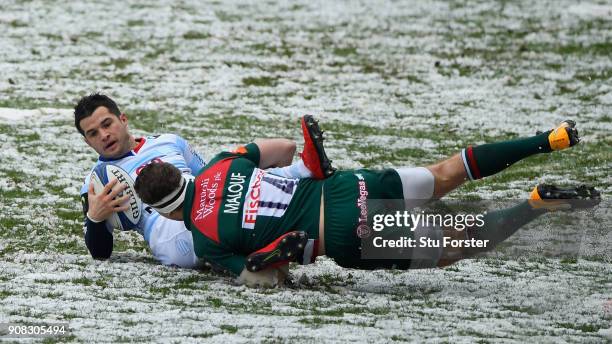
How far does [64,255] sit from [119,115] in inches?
45.9

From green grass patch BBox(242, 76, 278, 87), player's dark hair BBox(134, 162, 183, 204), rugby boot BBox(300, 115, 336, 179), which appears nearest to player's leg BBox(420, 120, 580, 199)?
rugby boot BBox(300, 115, 336, 179)

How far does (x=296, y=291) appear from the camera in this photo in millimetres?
7801

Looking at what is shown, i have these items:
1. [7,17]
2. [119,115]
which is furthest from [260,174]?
[7,17]

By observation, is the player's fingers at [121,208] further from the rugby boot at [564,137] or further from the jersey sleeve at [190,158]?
the rugby boot at [564,137]

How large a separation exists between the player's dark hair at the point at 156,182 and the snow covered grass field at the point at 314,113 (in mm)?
631

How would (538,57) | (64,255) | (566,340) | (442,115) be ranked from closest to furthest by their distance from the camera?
(566,340), (64,255), (442,115), (538,57)

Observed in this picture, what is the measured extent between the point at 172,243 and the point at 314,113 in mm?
6648

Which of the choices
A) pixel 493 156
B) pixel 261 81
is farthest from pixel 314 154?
pixel 261 81

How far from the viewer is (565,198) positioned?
7.60 meters

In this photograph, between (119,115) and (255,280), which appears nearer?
(255,280)

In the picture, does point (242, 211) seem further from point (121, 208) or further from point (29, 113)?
point (29, 113)

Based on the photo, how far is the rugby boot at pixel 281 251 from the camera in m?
7.43

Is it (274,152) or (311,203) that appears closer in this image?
(311,203)

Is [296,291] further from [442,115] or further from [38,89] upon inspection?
[38,89]
